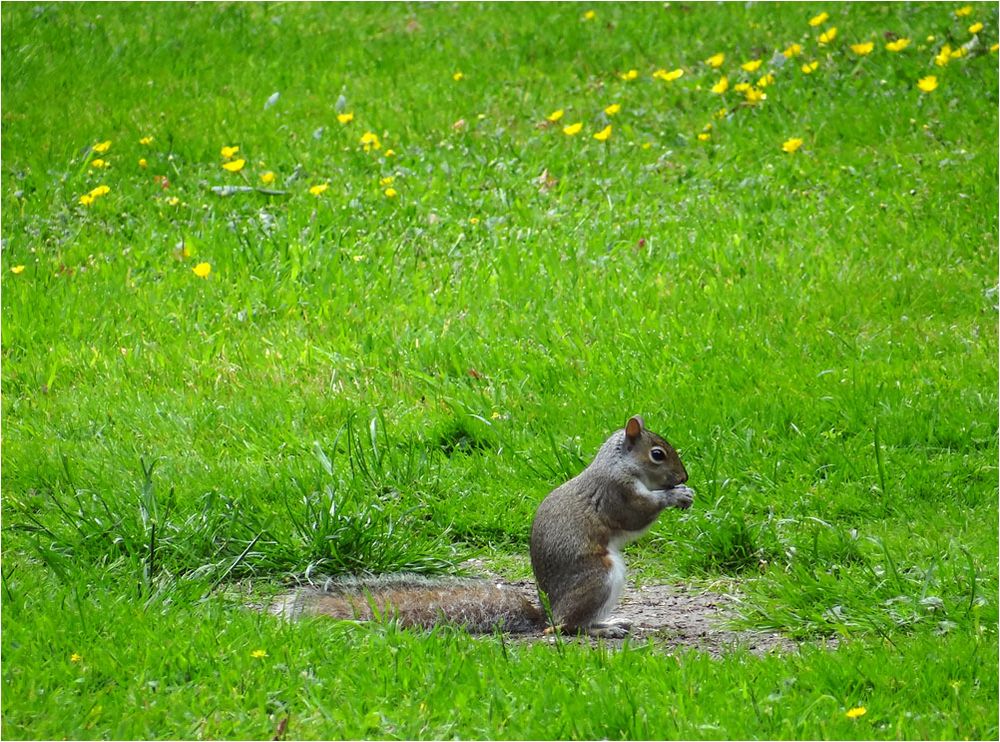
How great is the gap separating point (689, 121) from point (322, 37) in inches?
120

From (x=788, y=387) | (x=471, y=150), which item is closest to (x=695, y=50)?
(x=471, y=150)

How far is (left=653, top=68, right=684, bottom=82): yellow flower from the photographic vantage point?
29.3 ft

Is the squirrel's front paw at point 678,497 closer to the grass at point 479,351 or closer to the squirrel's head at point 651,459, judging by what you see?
the squirrel's head at point 651,459

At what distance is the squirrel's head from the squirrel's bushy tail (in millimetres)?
590

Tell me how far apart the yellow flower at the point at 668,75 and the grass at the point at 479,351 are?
9 cm

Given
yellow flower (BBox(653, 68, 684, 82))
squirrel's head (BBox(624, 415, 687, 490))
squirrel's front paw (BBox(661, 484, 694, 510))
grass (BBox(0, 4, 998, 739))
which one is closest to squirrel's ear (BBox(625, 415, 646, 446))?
squirrel's head (BBox(624, 415, 687, 490))

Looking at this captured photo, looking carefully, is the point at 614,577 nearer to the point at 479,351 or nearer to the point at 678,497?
the point at 678,497

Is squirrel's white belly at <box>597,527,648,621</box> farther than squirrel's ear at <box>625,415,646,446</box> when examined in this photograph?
No

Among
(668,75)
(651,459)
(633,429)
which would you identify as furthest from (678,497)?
(668,75)

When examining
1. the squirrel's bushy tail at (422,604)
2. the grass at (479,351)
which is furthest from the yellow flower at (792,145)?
the squirrel's bushy tail at (422,604)

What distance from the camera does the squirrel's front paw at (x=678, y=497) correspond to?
15.6ft

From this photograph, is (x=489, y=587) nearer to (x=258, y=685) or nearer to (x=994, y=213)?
(x=258, y=685)

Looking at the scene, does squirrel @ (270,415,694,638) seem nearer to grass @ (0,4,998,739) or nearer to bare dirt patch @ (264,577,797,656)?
bare dirt patch @ (264,577,797,656)

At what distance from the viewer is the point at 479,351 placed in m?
6.39
